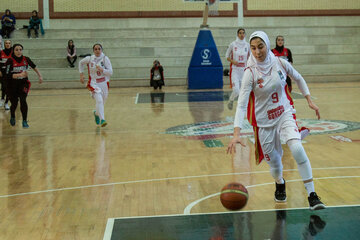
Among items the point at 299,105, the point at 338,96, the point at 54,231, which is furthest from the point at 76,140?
the point at 338,96

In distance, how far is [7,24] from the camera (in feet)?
75.0

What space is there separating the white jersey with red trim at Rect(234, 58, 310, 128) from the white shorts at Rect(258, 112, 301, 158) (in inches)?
2.2

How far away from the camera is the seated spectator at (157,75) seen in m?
21.4

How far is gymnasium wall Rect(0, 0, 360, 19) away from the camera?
A: 80.3 feet

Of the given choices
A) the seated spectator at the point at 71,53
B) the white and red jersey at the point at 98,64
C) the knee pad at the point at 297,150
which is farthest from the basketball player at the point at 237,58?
the seated spectator at the point at 71,53

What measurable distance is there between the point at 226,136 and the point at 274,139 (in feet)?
15.9

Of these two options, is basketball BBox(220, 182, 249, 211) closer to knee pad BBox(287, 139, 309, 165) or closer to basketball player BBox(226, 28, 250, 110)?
knee pad BBox(287, 139, 309, 165)

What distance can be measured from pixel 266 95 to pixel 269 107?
13 centimetres

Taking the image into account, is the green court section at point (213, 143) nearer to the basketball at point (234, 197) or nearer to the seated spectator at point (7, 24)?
the basketball at point (234, 197)

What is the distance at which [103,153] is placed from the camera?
9.23 m

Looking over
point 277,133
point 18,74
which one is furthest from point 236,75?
point 277,133

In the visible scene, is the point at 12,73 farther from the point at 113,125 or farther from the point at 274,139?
the point at 274,139

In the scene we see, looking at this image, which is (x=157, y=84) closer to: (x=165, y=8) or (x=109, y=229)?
(x=165, y=8)

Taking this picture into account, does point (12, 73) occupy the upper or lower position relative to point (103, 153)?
upper
